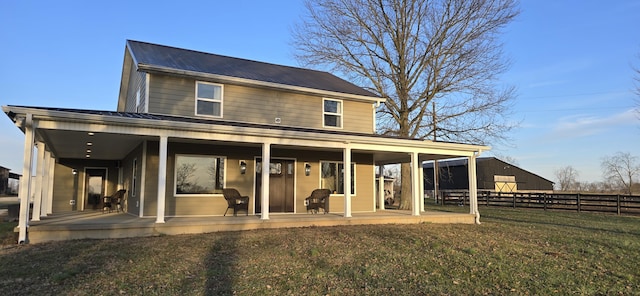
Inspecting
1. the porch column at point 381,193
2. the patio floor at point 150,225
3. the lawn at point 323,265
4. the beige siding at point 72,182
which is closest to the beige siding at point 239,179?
the patio floor at point 150,225

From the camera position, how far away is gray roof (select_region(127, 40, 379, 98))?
12777 mm

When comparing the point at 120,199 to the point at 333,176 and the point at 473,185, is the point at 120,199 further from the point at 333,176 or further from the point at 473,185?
the point at 473,185

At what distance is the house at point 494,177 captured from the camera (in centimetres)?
3847

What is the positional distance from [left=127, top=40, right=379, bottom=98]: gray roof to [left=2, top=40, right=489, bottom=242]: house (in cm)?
5

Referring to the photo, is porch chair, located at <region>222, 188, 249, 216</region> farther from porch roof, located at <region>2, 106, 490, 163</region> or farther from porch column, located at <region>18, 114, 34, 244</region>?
porch column, located at <region>18, 114, 34, 244</region>

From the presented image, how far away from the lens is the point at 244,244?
8.03 metres

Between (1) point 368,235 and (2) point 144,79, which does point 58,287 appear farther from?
(2) point 144,79

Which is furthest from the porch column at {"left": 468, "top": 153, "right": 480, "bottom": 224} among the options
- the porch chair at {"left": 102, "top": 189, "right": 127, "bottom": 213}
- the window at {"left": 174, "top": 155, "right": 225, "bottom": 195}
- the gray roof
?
the porch chair at {"left": 102, "top": 189, "right": 127, "bottom": 213}

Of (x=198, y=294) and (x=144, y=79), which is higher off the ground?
(x=144, y=79)

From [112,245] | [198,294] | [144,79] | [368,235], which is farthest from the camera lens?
[144,79]

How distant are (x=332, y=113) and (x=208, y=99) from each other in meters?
4.36

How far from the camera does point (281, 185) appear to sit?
43.7 ft

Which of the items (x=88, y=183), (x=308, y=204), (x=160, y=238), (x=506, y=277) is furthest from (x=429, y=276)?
(x=88, y=183)

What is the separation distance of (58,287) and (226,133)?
17.3ft
